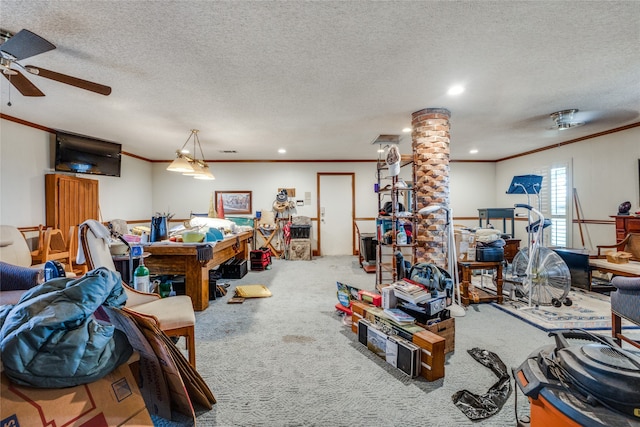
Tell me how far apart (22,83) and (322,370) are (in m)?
3.21

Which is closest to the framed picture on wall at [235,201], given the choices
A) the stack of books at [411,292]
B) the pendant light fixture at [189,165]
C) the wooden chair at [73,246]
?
the pendant light fixture at [189,165]

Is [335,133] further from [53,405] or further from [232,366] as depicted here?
[53,405]

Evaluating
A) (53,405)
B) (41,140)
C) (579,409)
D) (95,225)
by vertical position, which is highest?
(41,140)

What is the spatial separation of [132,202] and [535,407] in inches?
299

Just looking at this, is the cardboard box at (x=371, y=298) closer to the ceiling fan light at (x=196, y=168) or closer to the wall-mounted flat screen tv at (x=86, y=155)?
the ceiling fan light at (x=196, y=168)

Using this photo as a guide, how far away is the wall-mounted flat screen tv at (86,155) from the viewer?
15.1ft

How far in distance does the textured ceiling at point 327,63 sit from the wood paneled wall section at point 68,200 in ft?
3.08

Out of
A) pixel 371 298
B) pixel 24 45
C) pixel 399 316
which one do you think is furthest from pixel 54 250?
pixel 399 316

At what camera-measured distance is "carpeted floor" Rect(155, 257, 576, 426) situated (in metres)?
1.62

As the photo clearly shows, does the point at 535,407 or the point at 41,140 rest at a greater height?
the point at 41,140

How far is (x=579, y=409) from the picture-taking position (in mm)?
963

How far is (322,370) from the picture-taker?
2.08 metres

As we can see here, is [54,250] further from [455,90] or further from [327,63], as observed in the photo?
[455,90]

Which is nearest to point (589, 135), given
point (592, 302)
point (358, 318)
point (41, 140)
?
point (592, 302)
